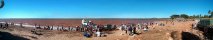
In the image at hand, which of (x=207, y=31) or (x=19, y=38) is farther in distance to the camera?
(x=207, y=31)

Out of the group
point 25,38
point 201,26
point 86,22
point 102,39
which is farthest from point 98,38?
point 201,26

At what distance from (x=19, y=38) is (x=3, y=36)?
51.6 inches

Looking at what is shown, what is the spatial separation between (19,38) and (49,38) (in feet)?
13.8

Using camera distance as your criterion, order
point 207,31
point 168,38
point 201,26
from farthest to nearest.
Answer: point 201,26 → point 207,31 → point 168,38

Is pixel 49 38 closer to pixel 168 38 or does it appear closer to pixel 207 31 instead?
pixel 168 38

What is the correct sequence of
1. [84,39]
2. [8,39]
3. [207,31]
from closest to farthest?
[8,39] → [84,39] → [207,31]

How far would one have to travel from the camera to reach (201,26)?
5162 centimetres

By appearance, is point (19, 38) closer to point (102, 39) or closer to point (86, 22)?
point (102, 39)

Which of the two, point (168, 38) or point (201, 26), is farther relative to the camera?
point (201, 26)

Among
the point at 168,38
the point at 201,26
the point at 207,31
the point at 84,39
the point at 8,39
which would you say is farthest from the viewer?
the point at 201,26

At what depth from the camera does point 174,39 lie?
94.5 feet

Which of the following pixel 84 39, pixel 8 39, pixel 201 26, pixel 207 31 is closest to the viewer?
pixel 8 39

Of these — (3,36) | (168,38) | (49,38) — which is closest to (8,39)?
(3,36)

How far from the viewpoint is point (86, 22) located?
5191 centimetres
